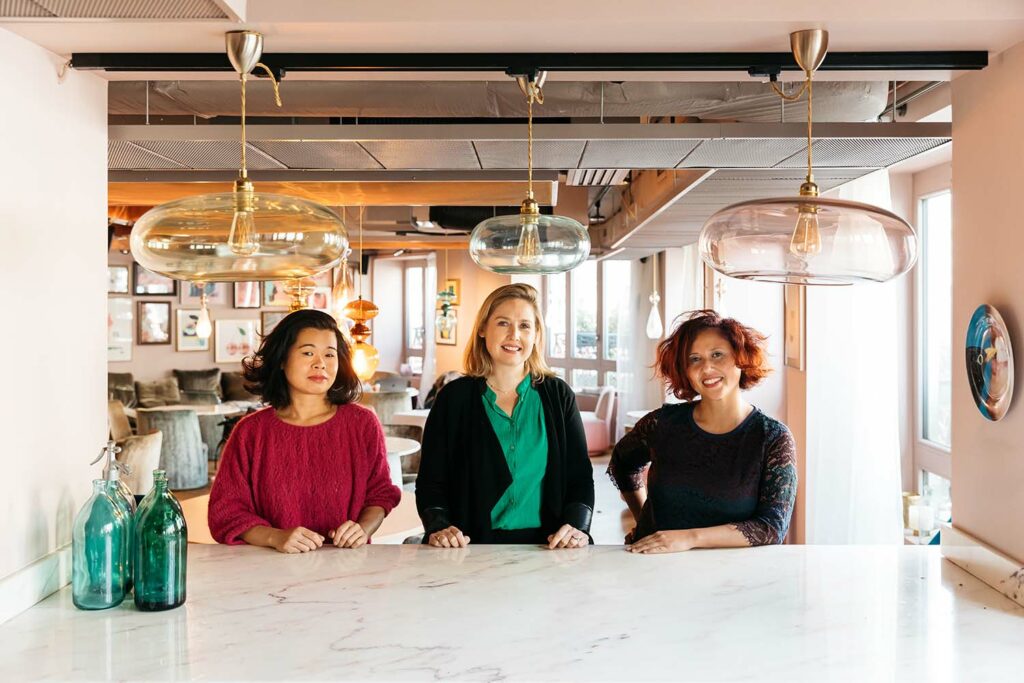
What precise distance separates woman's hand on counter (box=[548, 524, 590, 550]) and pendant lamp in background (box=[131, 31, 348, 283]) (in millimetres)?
1077

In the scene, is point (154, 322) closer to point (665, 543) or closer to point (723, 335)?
point (723, 335)

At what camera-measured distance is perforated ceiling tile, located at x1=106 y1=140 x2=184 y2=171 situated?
3.02m

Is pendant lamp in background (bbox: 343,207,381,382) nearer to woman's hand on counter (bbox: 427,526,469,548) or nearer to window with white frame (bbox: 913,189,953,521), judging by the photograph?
woman's hand on counter (bbox: 427,526,469,548)

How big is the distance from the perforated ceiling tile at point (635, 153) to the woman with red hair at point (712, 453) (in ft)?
2.60

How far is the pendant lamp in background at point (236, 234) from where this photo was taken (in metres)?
1.43

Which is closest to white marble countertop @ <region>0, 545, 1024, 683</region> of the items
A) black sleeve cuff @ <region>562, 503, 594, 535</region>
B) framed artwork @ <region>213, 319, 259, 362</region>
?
black sleeve cuff @ <region>562, 503, 594, 535</region>

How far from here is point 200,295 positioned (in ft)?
36.6

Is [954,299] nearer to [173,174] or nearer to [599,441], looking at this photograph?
[173,174]

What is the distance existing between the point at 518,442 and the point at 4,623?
1276 mm

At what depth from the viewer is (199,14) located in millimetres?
1790

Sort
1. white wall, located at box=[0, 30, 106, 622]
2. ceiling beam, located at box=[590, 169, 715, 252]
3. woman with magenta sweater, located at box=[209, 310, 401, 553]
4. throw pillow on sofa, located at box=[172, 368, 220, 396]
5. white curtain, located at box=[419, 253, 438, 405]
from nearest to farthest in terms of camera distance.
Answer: white wall, located at box=[0, 30, 106, 622] → woman with magenta sweater, located at box=[209, 310, 401, 553] → ceiling beam, located at box=[590, 169, 715, 252] → throw pillow on sofa, located at box=[172, 368, 220, 396] → white curtain, located at box=[419, 253, 438, 405]

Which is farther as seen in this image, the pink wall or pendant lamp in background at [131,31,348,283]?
the pink wall

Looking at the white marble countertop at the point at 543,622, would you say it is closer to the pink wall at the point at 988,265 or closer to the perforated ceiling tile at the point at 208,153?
the pink wall at the point at 988,265

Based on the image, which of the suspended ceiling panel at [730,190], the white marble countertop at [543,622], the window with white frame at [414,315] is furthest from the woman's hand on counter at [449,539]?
the window with white frame at [414,315]
